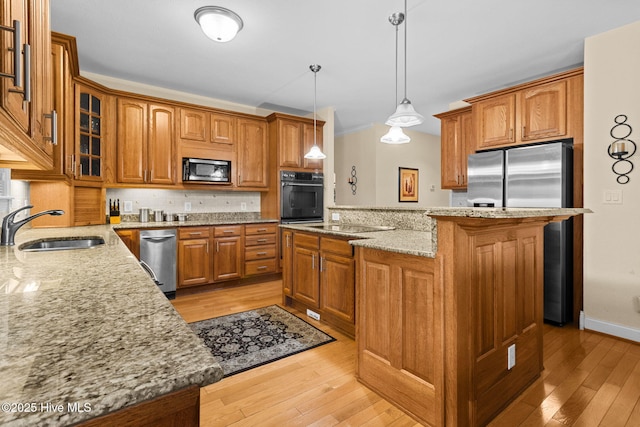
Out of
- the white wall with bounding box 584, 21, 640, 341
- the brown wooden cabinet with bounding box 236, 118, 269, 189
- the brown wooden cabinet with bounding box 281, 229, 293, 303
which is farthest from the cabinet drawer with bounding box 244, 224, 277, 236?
the white wall with bounding box 584, 21, 640, 341

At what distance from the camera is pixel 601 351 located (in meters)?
2.44

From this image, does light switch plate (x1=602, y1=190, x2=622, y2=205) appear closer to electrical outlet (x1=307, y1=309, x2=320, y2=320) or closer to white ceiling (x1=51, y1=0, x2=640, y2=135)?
white ceiling (x1=51, y1=0, x2=640, y2=135)

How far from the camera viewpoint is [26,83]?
0.73m

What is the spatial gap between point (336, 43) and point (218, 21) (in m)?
1.12

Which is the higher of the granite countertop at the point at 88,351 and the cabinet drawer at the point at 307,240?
the granite countertop at the point at 88,351

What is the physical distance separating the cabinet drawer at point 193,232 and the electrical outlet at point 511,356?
3343mm

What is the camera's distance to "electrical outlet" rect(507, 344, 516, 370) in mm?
1771

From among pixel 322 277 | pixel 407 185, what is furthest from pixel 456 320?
pixel 407 185

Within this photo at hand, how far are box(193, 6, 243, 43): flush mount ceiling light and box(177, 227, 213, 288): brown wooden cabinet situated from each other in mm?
2202

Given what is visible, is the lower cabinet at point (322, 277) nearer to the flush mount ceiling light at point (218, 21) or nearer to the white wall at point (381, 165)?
the flush mount ceiling light at point (218, 21)

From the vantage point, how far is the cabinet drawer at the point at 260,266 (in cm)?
429

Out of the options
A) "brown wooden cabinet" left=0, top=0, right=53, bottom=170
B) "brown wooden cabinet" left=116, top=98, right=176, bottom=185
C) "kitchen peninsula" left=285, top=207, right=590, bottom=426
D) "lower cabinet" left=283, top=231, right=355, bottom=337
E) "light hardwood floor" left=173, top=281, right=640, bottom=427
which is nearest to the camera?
"brown wooden cabinet" left=0, top=0, right=53, bottom=170

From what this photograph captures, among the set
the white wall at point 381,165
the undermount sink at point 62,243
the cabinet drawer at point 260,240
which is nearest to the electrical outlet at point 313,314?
the cabinet drawer at point 260,240

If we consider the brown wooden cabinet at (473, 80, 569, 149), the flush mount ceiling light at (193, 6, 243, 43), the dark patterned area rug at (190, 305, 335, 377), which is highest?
the flush mount ceiling light at (193, 6, 243, 43)
